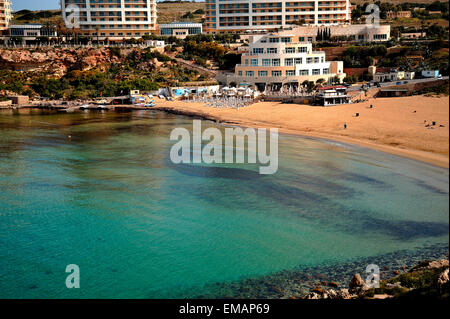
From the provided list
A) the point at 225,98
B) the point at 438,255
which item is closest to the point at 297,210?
the point at 438,255

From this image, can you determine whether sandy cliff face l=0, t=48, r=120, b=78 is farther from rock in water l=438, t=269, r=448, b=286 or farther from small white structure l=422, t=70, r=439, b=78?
rock in water l=438, t=269, r=448, b=286

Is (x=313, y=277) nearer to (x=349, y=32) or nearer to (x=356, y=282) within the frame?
(x=356, y=282)

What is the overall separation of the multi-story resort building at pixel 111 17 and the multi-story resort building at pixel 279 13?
12410 millimetres

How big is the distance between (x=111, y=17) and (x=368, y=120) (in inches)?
2366

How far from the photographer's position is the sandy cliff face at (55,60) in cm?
6869

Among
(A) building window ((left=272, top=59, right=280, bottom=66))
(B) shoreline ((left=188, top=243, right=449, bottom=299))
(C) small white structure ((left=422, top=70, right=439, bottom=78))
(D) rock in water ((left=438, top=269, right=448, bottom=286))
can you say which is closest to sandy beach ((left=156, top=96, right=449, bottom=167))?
(C) small white structure ((left=422, top=70, right=439, bottom=78))

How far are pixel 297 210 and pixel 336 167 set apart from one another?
7.24 metres

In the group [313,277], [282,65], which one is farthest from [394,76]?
[313,277]

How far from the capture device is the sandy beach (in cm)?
2700

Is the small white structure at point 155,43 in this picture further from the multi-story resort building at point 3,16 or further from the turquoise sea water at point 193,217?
the turquoise sea water at point 193,217

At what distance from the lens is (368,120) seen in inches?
1364

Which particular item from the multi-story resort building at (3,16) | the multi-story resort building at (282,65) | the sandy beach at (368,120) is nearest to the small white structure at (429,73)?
the sandy beach at (368,120)

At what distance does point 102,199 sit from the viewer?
21453 millimetres
